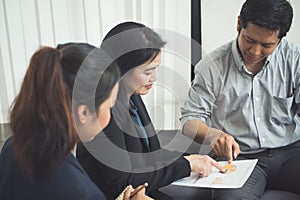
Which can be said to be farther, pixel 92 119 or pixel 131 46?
pixel 131 46

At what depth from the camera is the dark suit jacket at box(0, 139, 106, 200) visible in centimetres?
68

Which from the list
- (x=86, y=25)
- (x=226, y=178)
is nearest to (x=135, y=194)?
(x=226, y=178)

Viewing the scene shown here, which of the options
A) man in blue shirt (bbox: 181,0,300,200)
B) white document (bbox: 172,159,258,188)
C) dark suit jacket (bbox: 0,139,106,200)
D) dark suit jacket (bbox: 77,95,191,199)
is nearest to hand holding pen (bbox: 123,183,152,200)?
dark suit jacket (bbox: 77,95,191,199)

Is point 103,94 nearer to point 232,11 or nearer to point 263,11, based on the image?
point 263,11

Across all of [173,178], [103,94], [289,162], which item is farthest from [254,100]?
[103,94]

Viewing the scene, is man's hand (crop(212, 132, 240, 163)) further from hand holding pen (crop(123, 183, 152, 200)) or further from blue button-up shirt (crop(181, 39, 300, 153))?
hand holding pen (crop(123, 183, 152, 200))

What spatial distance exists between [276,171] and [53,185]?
0.95m

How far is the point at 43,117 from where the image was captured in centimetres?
65

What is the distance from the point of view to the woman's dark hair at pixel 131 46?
1.04 metres

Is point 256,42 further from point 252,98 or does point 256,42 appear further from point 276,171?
point 276,171

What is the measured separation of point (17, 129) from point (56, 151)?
89 mm

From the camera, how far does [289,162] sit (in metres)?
1.36

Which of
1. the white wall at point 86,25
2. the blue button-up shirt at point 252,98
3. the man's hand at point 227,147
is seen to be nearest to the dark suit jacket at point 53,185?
the man's hand at point 227,147

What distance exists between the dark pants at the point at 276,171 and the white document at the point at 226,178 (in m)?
0.09
